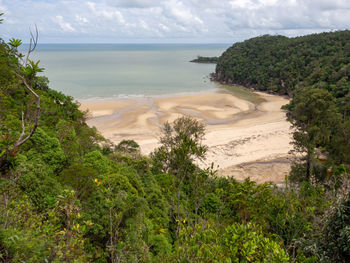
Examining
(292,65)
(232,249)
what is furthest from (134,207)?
(292,65)

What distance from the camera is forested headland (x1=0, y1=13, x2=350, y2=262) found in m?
4.41

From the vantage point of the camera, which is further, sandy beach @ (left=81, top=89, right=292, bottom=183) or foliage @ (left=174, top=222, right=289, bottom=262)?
sandy beach @ (left=81, top=89, right=292, bottom=183)

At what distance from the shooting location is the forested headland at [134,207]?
174 inches

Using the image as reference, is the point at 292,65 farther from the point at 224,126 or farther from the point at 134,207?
the point at 134,207

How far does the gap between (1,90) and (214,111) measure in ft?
109

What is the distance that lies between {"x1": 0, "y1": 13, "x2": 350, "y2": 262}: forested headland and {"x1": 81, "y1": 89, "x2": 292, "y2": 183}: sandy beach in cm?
650

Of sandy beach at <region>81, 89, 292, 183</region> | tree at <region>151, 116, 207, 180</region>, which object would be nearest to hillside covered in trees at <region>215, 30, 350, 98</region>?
sandy beach at <region>81, 89, 292, 183</region>

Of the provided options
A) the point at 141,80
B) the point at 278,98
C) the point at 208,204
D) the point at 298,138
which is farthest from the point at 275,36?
the point at 208,204

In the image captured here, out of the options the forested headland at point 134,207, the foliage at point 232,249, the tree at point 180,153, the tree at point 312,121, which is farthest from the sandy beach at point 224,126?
the foliage at point 232,249

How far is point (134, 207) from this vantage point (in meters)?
8.37

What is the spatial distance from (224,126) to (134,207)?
96.8 feet

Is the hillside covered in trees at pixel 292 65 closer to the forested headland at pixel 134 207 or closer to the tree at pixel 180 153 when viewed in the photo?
the tree at pixel 180 153

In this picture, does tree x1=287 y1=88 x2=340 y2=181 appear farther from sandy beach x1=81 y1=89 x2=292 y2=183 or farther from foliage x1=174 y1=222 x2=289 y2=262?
foliage x1=174 y1=222 x2=289 y2=262

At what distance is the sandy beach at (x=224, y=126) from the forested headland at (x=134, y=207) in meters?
6.50
